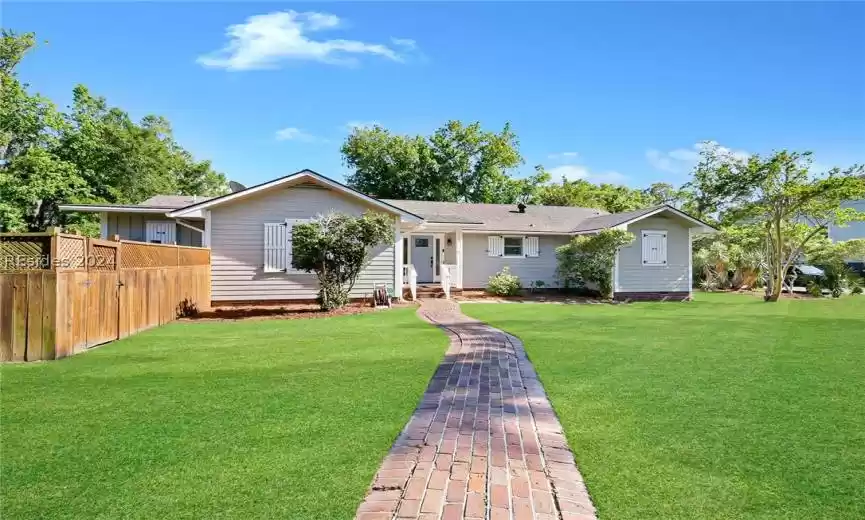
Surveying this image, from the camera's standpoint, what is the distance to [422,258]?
19922 millimetres

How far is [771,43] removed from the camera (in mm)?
14688

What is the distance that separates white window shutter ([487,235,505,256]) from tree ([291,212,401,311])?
7.52 m

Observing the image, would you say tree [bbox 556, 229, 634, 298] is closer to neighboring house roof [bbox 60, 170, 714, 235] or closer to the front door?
neighboring house roof [bbox 60, 170, 714, 235]

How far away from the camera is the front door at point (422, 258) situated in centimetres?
1986

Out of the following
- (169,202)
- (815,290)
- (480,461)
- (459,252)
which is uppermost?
(169,202)

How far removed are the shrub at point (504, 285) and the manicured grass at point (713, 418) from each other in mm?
9137

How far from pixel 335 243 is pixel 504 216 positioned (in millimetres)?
11243

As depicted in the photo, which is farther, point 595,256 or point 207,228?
point 595,256

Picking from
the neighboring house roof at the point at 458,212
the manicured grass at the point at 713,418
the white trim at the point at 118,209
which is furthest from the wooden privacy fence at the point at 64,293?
the white trim at the point at 118,209

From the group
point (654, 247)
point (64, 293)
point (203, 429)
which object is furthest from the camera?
point (654, 247)

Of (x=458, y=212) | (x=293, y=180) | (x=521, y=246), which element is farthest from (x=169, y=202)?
(x=521, y=246)

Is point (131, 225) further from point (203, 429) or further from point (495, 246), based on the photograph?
point (203, 429)

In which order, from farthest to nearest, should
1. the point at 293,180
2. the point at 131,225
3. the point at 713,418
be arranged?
the point at 131,225 → the point at 293,180 → the point at 713,418

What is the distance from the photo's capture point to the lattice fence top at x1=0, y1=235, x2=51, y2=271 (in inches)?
269
